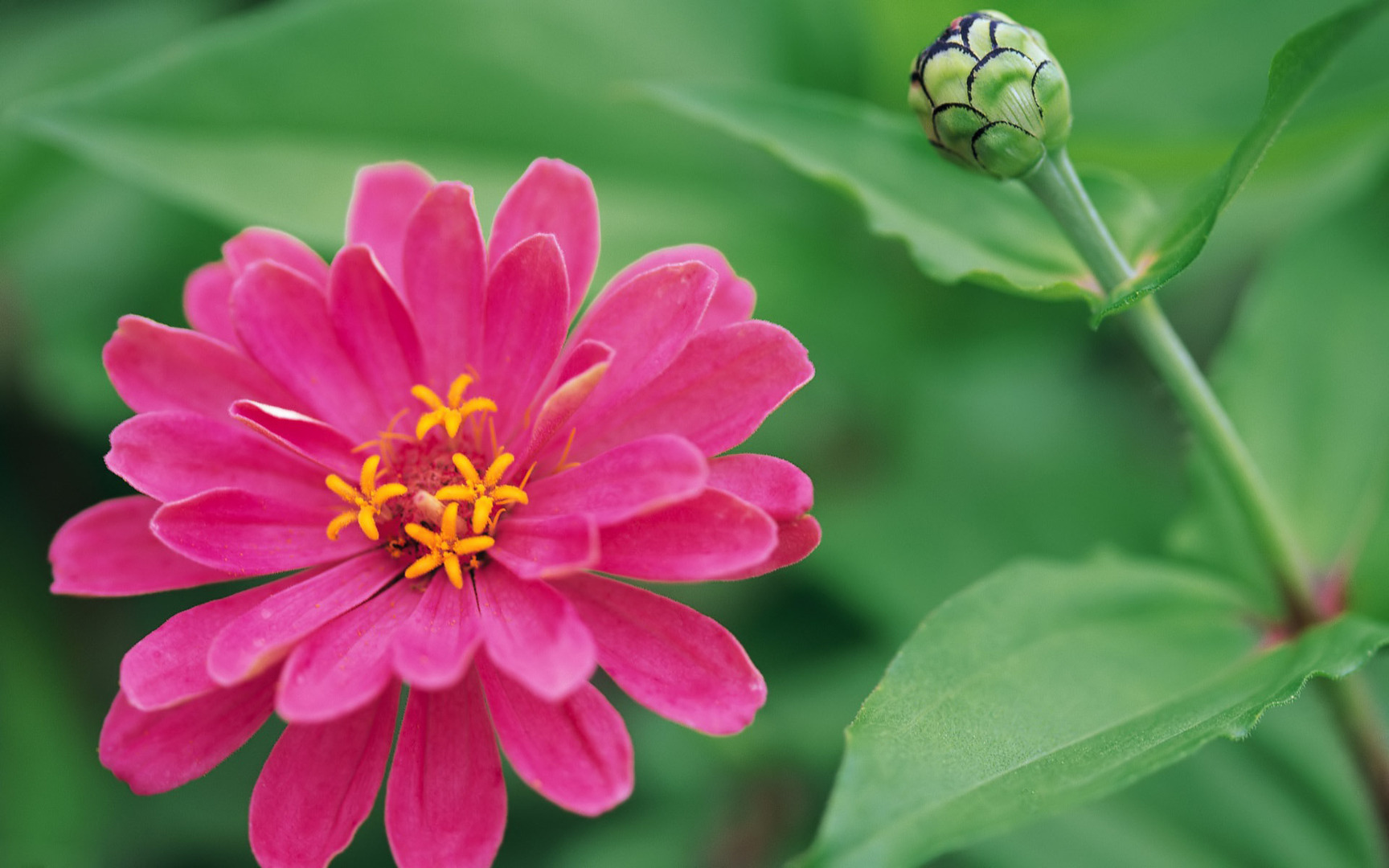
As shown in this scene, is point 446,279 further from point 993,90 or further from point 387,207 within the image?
point 993,90

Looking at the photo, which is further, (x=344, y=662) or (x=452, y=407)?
(x=452, y=407)

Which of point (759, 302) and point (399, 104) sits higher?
point (399, 104)

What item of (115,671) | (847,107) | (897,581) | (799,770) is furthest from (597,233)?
(115,671)

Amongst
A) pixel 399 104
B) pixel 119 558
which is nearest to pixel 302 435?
pixel 119 558

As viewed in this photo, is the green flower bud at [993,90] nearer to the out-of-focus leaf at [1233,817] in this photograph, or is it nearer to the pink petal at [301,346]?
the pink petal at [301,346]

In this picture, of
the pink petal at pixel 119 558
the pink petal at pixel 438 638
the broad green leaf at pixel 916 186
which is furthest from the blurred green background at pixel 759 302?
the pink petal at pixel 438 638

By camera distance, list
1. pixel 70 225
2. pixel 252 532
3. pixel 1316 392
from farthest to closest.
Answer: pixel 70 225, pixel 1316 392, pixel 252 532

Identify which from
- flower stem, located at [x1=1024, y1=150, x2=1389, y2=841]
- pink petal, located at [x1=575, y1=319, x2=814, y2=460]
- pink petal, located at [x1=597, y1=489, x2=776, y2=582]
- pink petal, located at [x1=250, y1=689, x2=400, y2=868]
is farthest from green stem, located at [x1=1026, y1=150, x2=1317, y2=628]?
pink petal, located at [x1=250, y1=689, x2=400, y2=868]
